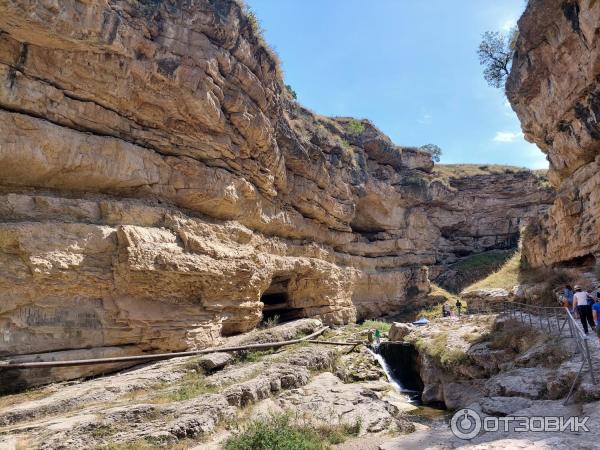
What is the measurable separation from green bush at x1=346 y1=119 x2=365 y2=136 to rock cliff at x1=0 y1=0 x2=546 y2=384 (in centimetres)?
1255

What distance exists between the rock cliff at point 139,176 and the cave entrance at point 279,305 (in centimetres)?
60

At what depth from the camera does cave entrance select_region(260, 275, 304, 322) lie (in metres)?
25.7

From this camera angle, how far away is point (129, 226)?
14.0 metres

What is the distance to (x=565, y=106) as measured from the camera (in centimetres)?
1745

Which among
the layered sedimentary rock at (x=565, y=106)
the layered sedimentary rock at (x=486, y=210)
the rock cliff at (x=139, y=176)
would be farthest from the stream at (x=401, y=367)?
the layered sedimentary rock at (x=486, y=210)

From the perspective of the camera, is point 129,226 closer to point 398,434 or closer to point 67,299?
point 67,299

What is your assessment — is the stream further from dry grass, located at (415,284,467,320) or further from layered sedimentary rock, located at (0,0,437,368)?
dry grass, located at (415,284,467,320)

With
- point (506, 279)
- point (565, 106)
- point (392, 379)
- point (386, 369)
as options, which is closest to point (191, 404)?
point (392, 379)

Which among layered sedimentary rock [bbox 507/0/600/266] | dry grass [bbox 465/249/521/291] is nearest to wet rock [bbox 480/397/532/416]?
layered sedimentary rock [bbox 507/0/600/266]

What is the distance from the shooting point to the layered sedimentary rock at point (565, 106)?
15.4 meters

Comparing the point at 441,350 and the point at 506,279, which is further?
the point at 506,279

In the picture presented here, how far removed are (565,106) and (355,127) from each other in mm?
20759

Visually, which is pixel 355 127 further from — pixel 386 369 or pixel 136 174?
pixel 136 174

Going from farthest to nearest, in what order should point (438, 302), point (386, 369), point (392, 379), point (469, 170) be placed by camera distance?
point (469, 170), point (438, 302), point (386, 369), point (392, 379)
